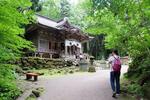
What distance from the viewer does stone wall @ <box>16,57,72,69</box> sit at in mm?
22455

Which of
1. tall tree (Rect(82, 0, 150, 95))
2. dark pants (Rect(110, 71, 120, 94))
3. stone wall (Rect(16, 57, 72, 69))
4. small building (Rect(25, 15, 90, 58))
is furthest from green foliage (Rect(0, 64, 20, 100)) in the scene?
small building (Rect(25, 15, 90, 58))

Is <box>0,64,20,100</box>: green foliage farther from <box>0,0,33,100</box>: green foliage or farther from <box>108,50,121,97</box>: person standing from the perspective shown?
<box>108,50,121,97</box>: person standing

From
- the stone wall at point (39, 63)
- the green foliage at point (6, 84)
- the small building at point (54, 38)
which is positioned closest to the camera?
the green foliage at point (6, 84)


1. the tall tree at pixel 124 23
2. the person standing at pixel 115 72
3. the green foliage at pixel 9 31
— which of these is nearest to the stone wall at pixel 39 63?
the tall tree at pixel 124 23

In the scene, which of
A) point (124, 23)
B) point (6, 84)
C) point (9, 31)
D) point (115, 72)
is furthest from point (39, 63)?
point (9, 31)

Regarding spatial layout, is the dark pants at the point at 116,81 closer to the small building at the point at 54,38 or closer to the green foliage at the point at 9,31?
the green foliage at the point at 9,31

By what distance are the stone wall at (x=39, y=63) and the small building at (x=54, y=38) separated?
258 centimetres

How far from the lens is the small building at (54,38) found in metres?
28.6

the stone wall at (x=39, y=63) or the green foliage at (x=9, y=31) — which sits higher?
the green foliage at (x=9, y=31)

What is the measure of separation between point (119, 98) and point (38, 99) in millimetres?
3333

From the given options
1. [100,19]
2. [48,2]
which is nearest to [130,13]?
[100,19]

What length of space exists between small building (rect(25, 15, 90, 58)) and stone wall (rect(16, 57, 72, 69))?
2576mm

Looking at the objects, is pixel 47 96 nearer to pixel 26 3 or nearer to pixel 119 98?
pixel 119 98

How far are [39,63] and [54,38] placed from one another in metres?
8.06
